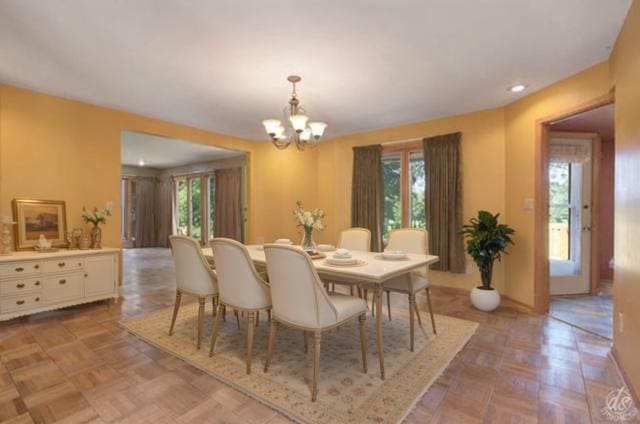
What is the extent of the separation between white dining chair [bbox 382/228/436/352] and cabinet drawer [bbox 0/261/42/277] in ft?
11.1

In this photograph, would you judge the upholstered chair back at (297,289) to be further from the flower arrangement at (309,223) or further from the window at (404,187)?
the window at (404,187)

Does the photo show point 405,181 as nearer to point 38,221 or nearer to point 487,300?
point 487,300

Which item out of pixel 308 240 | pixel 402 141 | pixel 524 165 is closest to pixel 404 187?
pixel 402 141

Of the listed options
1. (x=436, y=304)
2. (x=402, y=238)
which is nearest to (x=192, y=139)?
(x=402, y=238)

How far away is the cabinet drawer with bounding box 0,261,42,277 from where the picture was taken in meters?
2.96

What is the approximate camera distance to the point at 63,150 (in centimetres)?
367

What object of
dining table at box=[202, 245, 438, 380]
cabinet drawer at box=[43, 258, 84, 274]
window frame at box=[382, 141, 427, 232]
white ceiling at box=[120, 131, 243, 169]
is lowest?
cabinet drawer at box=[43, 258, 84, 274]

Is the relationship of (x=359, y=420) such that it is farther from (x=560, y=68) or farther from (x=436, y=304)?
(x=560, y=68)

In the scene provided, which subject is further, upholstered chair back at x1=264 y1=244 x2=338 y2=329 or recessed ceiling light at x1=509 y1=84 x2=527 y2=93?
recessed ceiling light at x1=509 y1=84 x2=527 y2=93

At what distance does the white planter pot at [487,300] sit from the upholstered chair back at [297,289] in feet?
7.29

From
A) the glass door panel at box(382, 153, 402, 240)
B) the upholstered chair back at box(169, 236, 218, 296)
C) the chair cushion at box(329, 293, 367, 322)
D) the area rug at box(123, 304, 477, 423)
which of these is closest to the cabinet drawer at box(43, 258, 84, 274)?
the area rug at box(123, 304, 477, 423)

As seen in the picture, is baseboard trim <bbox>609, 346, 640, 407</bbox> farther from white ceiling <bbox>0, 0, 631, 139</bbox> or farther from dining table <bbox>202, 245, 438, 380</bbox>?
white ceiling <bbox>0, 0, 631, 139</bbox>

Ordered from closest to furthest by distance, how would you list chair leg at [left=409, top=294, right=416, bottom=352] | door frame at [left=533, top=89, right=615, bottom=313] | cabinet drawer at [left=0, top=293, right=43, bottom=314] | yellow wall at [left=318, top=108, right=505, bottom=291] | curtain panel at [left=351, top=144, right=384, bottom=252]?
chair leg at [left=409, top=294, right=416, bottom=352] < cabinet drawer at [left=0, top=293, right=43, bottom=314] < door frame at [left=533, top=89, right=615, bottom=313] < yellow wall at [left=318, top=108, right=505, bottom=291] < curtain panel at [left=351, top=144, right=384, bottom=252]

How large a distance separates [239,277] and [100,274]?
7.67 feet
